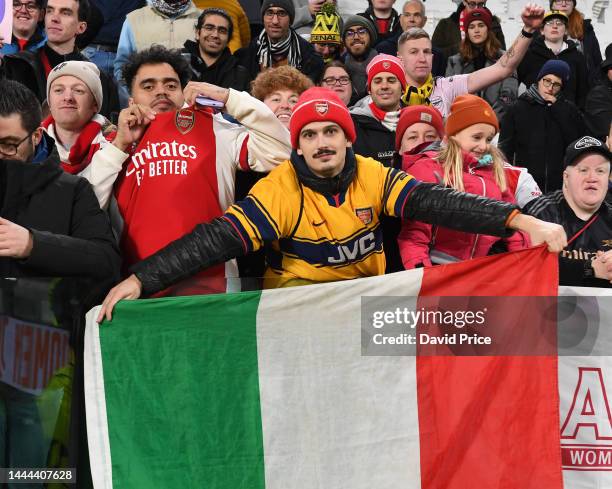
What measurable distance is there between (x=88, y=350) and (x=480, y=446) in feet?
5.71

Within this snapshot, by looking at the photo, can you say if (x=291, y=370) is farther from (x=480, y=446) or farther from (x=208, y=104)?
(x=208, y=104)

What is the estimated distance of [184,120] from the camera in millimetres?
5820

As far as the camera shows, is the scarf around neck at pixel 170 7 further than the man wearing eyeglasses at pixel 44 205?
Yes

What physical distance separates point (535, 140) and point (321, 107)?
15.4 feet

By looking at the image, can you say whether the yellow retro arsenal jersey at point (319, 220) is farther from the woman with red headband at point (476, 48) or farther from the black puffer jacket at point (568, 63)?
the black puffer jacket at point (568, 63)

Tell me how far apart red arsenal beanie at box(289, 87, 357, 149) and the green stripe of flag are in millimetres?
866

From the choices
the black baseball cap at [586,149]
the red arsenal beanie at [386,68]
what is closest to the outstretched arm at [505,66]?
the red arsenal beanie at [386,68]

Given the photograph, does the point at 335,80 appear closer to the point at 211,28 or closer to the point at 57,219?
the point at 211,28

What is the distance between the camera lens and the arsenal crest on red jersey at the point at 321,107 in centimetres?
543

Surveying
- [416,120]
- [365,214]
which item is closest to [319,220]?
[365,214]

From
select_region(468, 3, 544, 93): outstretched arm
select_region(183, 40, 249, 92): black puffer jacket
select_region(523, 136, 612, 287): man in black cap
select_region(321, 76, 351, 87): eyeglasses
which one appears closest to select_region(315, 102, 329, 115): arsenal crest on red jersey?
select_region(523, 136, 612, 287): man in black cap

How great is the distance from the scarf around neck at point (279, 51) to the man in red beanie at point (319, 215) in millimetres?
4191

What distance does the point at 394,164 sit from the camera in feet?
21.5

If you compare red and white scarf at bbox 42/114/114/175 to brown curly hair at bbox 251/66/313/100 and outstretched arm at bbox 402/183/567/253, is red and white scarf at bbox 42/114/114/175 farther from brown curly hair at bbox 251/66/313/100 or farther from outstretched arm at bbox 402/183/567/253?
outstretched arm at bbox 402/183/567/253
